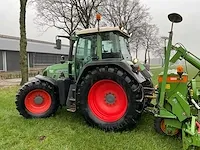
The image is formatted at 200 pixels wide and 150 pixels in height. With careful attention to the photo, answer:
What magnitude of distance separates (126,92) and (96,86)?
26.5 inches

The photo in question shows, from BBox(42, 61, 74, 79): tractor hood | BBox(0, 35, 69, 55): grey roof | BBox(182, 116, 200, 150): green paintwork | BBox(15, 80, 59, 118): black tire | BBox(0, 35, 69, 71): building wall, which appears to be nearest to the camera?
BBox(182, 116, 200, 150): green paintwork

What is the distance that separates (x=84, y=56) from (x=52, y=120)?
1.64 m

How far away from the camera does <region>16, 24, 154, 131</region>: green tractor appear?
15.3 feet

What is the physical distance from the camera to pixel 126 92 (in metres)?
4.64

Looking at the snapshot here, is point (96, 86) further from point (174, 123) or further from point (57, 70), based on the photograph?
point (174, 123)

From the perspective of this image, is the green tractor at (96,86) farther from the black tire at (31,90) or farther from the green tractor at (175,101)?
the green tractor at (175,101)

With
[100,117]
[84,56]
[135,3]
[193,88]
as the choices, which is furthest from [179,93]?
[135,3]

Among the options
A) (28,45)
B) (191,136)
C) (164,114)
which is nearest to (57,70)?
(164,114)

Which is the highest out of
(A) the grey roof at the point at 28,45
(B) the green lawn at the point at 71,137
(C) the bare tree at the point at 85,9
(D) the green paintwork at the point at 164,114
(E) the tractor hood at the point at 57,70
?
(C) the bare tree at the point at 85,9

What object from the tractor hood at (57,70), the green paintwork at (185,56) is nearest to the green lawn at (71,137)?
the tractor hood at (57,70)

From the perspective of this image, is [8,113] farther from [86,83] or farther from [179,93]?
[179,93]

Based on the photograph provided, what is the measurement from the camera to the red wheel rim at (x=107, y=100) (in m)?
4.84

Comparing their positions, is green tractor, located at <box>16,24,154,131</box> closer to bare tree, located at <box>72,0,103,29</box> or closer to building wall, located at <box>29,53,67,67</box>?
bare tree, located at <box>72,0,103,29</box>

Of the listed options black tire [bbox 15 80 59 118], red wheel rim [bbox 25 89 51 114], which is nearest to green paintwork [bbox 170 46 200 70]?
black tire [bbox 15 80 59 118]
